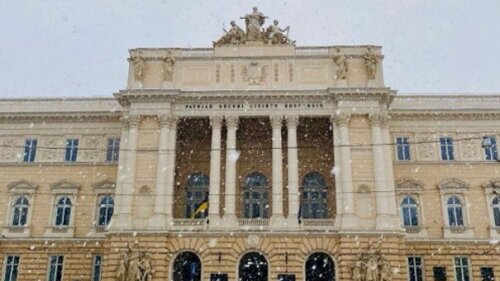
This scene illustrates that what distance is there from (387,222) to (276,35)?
1574 centimetres

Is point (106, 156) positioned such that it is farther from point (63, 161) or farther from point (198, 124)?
point (198, 124)

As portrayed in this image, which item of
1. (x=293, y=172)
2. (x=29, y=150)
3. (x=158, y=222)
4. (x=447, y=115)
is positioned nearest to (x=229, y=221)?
(x=158, y=222)

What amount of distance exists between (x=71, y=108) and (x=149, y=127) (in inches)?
341

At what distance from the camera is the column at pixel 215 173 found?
37.9 metres

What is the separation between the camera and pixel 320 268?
122 feet

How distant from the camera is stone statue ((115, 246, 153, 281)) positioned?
35375 millimetres

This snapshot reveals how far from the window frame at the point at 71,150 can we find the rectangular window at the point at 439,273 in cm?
2749

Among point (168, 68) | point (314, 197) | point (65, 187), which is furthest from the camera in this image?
point (65, 187)

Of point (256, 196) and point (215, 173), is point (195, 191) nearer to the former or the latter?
point (215, 173)

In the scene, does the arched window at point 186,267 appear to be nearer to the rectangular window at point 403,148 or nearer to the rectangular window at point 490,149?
the rectangular window at point 403,148

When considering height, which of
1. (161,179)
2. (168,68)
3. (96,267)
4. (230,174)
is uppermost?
(168,68)

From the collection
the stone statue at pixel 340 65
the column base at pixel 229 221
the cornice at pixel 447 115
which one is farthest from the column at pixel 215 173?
the cornice at pixel 447 115

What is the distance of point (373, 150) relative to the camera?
3878cm

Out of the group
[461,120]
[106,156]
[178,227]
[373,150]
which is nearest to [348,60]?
[373,150]
